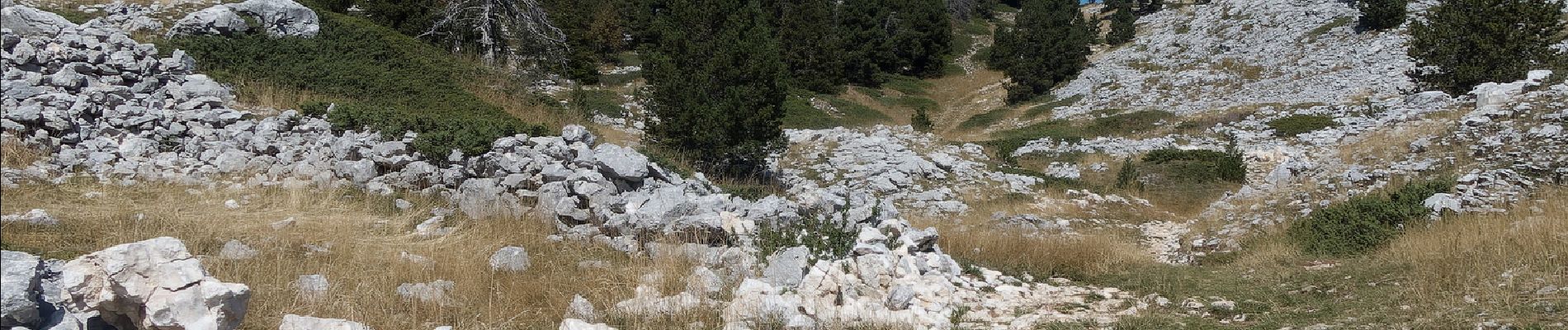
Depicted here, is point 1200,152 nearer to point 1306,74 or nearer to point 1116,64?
point 1306,74

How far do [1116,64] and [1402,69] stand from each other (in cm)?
1582

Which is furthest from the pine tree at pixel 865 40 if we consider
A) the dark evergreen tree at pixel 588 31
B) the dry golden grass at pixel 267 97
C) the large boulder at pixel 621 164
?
the large boulder at pixel 621 164

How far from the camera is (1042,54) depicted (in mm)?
42438

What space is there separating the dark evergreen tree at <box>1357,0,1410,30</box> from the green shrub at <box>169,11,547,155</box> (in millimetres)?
37295

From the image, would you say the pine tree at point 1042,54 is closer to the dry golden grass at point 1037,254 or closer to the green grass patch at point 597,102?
the green grass patch at point 597,102

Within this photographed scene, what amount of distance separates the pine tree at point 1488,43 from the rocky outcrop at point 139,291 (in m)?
28.4

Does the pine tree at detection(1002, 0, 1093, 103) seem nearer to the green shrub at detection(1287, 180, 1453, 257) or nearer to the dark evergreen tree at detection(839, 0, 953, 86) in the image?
the dark evergreen tree at detection(839, 0, 953, 86)

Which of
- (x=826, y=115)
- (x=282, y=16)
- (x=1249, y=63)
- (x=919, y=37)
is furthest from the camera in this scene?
(x=919, y=37)

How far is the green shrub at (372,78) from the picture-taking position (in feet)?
33.4

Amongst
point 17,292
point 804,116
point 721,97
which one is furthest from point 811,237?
point 804,116

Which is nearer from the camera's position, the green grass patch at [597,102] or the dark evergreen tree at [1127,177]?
the dark evergreen tree at [1127,177]

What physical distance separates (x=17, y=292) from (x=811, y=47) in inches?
1633

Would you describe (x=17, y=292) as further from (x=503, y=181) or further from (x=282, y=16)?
(x=282, y=16)

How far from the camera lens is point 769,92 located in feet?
53.7
